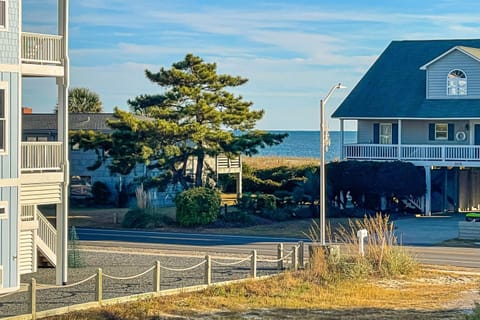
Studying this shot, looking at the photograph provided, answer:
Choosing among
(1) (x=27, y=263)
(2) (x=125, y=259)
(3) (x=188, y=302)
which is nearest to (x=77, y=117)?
(2) (x=125, y=259)

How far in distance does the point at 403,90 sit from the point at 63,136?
31.2 meters

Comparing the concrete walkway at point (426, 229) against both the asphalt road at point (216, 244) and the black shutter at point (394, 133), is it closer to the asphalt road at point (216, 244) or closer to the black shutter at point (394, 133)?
the asphalt road at point (216, 244)

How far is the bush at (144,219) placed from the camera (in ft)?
150

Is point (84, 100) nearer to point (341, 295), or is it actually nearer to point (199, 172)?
point (199, 172)

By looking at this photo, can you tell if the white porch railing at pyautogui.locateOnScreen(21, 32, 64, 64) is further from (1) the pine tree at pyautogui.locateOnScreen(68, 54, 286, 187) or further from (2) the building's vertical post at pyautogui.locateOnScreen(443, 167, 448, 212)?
(2) the building's vertical post at pyautogui.locateOnScreen(443, 167, 448, 212)

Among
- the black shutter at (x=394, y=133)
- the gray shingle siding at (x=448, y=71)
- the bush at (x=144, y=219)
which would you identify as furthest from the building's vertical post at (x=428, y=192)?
the bush at (x=144, y=219)

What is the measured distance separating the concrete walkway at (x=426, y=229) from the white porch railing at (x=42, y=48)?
1546 cm

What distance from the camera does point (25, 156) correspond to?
1040 inches

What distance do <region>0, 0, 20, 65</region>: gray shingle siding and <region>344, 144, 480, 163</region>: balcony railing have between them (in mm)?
29714

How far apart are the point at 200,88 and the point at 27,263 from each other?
75.9 feet

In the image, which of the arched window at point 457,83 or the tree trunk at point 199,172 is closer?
the tree trunk at point 199,172

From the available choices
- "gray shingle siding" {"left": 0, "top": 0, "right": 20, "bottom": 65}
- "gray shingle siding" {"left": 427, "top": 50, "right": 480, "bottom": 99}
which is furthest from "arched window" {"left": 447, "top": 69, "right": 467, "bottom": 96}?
"gray shingle siding" {"left": 0, "top": 0, "right": 20, "bottom": 65}

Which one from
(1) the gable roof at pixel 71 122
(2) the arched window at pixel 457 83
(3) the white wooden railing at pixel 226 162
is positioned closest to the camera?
(2) the arched window at pixel 457 83

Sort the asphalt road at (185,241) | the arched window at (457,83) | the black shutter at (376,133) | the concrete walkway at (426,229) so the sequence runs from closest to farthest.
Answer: the asphalt road at (185,241) → the concrete walkway at (426,229) → the arched window at (457,83) → the black shutter at (376,133)
